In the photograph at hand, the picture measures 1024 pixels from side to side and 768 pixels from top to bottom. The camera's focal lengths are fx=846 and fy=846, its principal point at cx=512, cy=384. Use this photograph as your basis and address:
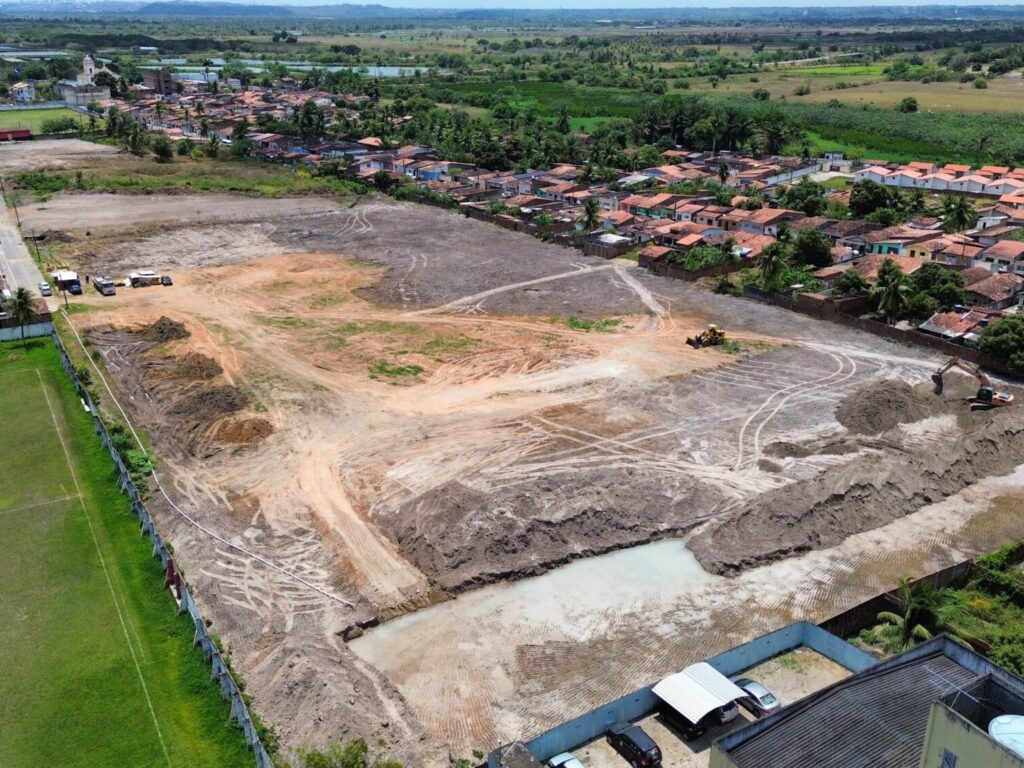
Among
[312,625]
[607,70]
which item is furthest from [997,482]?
[607,70]

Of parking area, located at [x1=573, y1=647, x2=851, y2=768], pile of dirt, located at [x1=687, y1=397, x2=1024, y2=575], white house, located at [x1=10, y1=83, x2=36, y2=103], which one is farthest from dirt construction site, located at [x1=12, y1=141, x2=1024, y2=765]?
white house, located at [x1=10, y1=83, x2=36, y2=103]

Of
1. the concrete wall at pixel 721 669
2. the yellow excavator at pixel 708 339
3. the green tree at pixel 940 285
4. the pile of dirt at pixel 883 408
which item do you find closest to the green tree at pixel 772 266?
the green tree at pixel 940 285

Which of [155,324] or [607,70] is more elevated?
[607,70]

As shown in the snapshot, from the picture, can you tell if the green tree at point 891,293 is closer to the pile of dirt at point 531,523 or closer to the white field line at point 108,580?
the pile of dirt at point 531,523

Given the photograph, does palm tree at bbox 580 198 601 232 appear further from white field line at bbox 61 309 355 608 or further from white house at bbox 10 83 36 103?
white house at bbox 10 83 36 103

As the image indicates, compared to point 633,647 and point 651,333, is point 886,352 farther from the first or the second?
point 633,647
